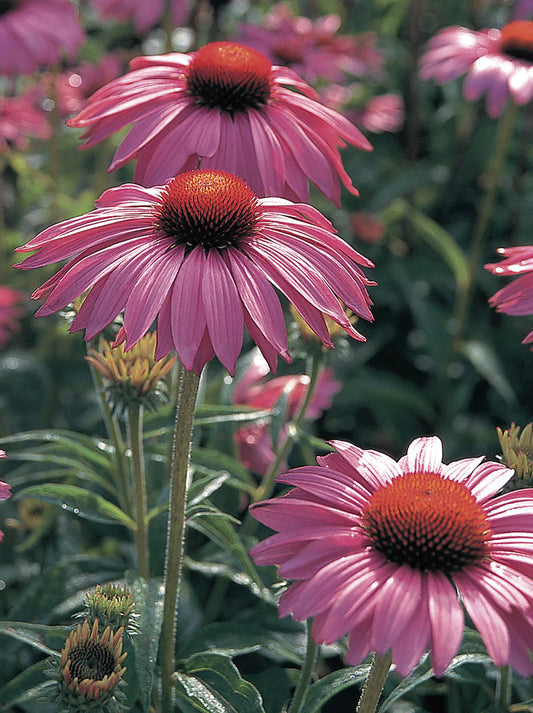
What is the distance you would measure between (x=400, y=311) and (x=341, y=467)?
5.39 feet

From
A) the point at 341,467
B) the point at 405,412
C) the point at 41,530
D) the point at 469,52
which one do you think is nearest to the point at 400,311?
the point at 405,412

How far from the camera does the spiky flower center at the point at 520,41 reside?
6.07 ft

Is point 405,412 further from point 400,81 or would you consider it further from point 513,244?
→ point 400,81

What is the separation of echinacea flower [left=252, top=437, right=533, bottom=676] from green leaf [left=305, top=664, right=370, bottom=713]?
0.76 ft

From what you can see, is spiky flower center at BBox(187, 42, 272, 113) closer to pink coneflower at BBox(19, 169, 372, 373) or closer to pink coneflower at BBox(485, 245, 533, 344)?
pink coneflower at BBox(19, 169, 372, 373)

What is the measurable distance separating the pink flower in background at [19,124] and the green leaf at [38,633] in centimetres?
137

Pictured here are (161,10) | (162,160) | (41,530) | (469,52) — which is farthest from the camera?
(161,10)

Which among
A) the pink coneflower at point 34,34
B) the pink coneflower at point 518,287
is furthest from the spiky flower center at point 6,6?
the pink coneflower at point 518,287

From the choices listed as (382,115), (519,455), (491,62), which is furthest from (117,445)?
(382,115)

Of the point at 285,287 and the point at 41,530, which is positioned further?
the point at 41,530

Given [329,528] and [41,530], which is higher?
[329,528]

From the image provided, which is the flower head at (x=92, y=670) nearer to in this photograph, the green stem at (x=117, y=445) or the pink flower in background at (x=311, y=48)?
the green stem at (x=117, y=445)

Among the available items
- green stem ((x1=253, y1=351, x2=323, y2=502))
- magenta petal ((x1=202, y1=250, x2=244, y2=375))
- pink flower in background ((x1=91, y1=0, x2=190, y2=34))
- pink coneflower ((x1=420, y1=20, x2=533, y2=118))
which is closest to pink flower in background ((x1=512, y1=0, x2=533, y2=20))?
pink coneflower ((x1=420, y1=20, x2=533, y2=118))

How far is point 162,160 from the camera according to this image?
1085mm
